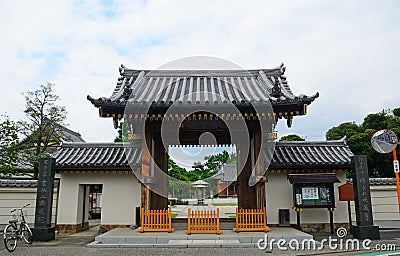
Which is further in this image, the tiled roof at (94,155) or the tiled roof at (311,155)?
the tiled roof at (94,155)

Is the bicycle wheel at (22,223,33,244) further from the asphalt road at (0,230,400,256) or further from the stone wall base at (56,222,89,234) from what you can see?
the stone wall base at (56,222,89,234)

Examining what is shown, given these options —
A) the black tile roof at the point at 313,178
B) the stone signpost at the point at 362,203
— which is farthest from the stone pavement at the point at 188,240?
the black tile roof at the point at 313,178

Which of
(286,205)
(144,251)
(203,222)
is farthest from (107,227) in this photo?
(286,205)

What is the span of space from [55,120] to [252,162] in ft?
42.1

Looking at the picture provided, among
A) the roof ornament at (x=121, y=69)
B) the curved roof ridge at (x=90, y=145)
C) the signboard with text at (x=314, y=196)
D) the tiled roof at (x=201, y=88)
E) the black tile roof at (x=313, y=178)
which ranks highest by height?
the roof ornament at (x=121, y=69)

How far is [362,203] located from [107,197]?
877 centimetres

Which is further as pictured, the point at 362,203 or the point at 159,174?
the point at 159,174

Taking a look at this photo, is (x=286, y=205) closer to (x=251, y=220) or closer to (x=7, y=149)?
(x=251, y=220)

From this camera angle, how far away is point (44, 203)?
9.65m

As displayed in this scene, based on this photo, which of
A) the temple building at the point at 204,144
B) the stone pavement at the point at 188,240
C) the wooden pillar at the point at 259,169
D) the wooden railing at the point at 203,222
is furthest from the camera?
the wooden pillar at the point at 259,169

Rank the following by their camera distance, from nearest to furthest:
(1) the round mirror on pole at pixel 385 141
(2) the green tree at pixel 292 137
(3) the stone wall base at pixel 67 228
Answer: (1) the round mirror on pole at pixel 385 141 → (3) the stone wall base at pixel 67 228 → (2) the green tree at pixel 292 137

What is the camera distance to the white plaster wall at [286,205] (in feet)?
37.6

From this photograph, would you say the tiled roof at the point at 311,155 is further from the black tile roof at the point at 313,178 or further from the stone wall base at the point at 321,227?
the stone wall base at the point at 321,227

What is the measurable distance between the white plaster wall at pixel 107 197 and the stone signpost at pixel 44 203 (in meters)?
2.11
